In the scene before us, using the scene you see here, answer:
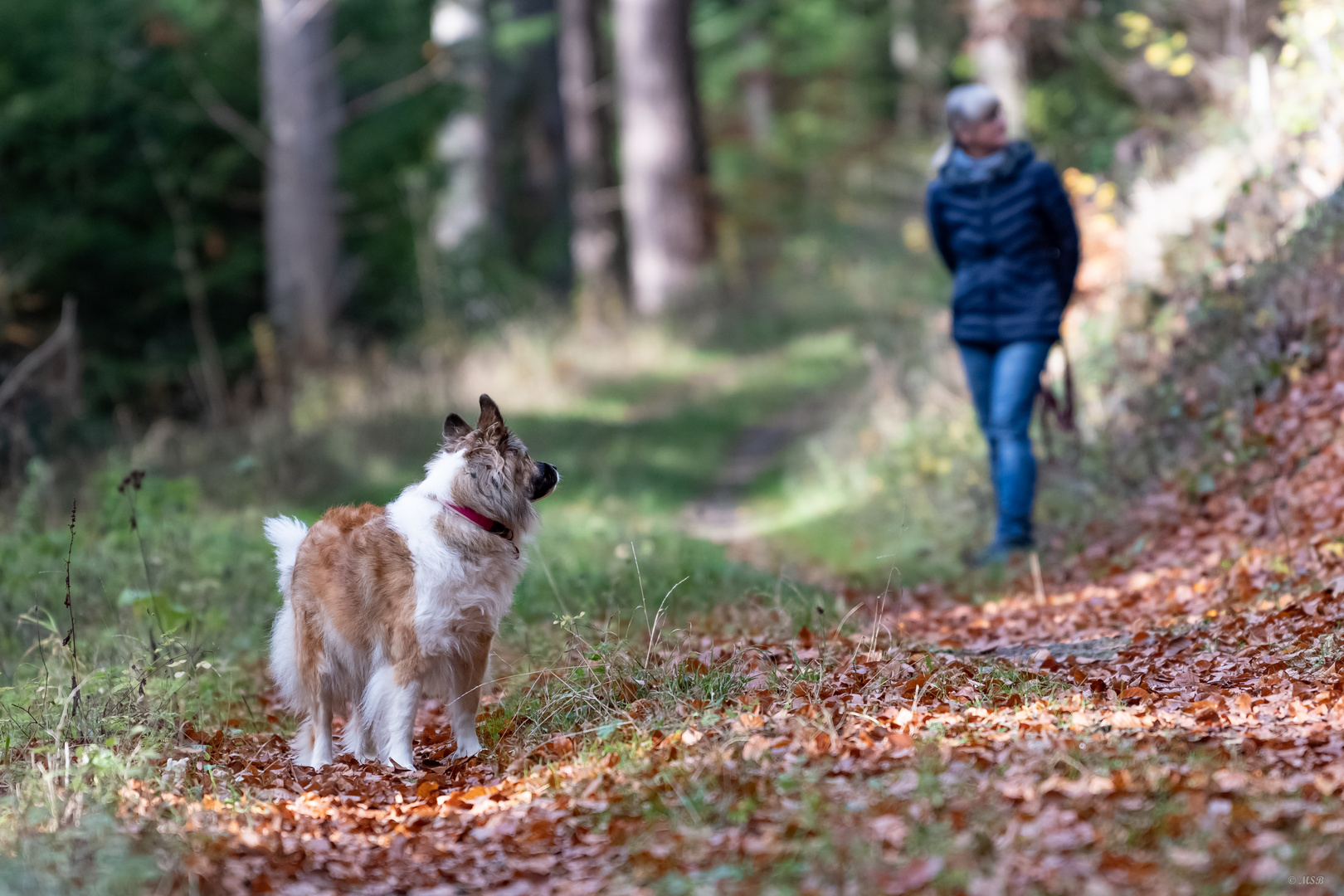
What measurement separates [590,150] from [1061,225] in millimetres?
15495

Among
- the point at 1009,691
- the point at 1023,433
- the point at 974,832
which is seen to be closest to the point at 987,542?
the point at 1023,433

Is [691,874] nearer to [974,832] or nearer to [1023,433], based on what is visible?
[974,832]

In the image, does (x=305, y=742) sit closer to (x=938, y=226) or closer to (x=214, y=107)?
(x=938, y=226)

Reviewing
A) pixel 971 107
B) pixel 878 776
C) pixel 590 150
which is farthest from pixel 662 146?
pixel 878 776

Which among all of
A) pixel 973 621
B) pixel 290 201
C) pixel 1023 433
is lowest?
pixel 973 621

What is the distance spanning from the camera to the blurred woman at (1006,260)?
724cm

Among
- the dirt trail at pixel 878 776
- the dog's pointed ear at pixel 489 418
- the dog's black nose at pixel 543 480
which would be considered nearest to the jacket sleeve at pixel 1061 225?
the dirt trail at pixel 878 776

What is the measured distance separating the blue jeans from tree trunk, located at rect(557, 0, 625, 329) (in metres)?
13.9

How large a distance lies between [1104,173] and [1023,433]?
605 centimetres

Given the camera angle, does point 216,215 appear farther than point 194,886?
Yes

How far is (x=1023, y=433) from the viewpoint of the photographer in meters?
7.39

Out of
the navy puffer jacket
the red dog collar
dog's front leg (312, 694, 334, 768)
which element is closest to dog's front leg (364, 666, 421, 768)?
dog's front leg (312, 694, 334, 768)

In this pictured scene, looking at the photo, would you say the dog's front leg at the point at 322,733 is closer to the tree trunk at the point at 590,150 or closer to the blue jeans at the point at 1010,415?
the blue jeans at the point at 1010,415

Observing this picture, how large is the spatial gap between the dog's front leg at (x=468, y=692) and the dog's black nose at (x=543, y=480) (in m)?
0.60
